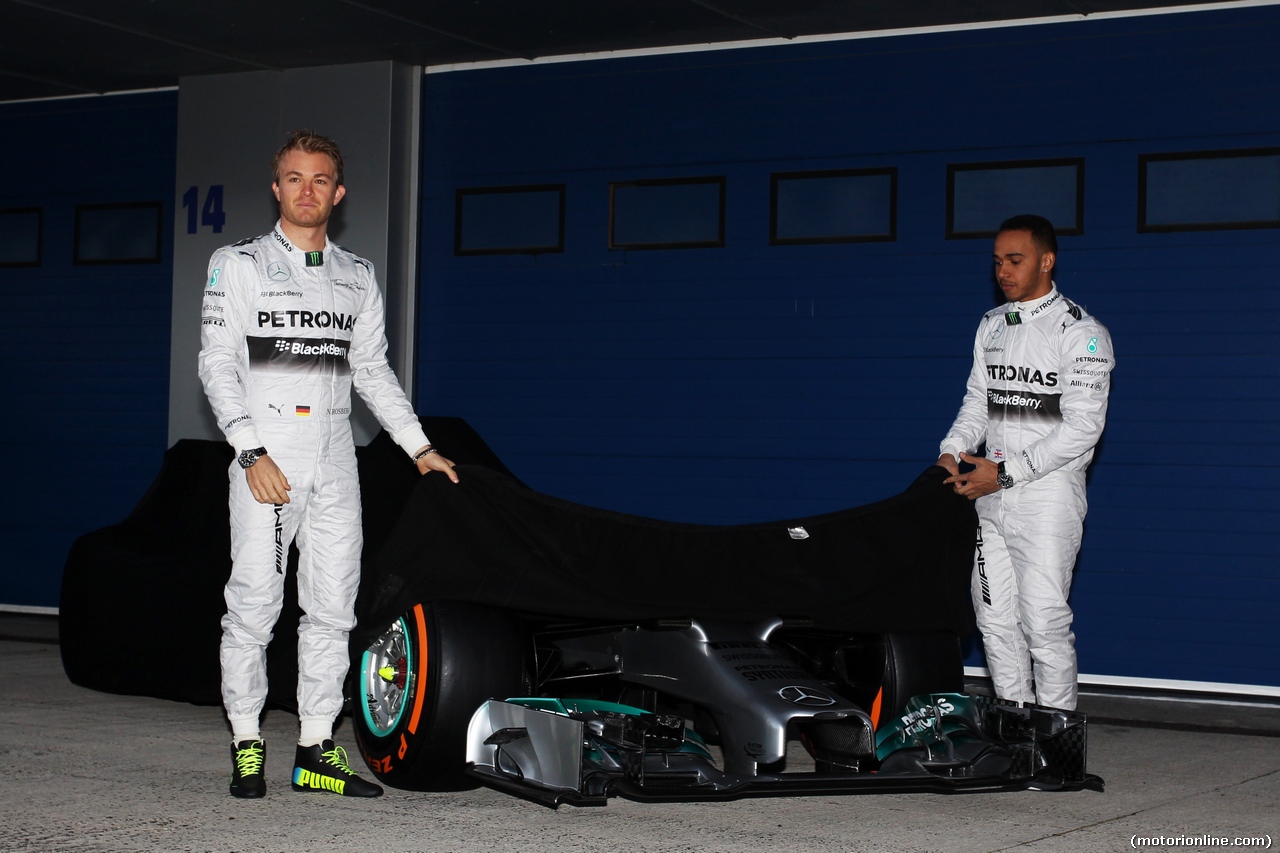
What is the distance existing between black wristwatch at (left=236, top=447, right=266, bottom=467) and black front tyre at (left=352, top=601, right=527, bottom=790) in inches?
25.3

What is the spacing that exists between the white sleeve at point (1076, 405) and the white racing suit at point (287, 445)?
208 centimetres

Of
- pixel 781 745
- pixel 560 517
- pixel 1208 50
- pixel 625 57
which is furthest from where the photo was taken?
pixel 625 57

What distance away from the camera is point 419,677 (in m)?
4.16

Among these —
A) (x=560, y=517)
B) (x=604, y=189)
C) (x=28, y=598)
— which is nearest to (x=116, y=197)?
(x=28, y=598)

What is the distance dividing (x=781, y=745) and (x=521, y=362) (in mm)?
4867

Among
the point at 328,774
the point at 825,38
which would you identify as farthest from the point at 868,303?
the point at 328,774

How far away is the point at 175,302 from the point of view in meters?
9.13

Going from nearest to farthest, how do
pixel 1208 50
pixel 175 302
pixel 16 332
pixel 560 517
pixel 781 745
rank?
pixel 781 745 → pixel 560 517 → pixel 1208 50 → pixel 175 302 → pixel 16 332

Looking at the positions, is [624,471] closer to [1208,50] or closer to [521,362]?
[521,362]

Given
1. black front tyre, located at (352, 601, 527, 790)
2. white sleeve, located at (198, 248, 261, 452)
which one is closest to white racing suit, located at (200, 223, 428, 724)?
white sleeve, located at (198, 248, 261, 452)

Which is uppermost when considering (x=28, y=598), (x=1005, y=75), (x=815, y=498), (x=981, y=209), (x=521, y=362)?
(x=1005, y=75)

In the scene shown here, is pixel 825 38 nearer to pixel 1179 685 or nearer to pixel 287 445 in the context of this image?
pixel 1179 685

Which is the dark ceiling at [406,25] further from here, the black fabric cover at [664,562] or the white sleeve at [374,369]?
the black fabric cover at [664,562]

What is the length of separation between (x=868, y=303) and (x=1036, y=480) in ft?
9.28
